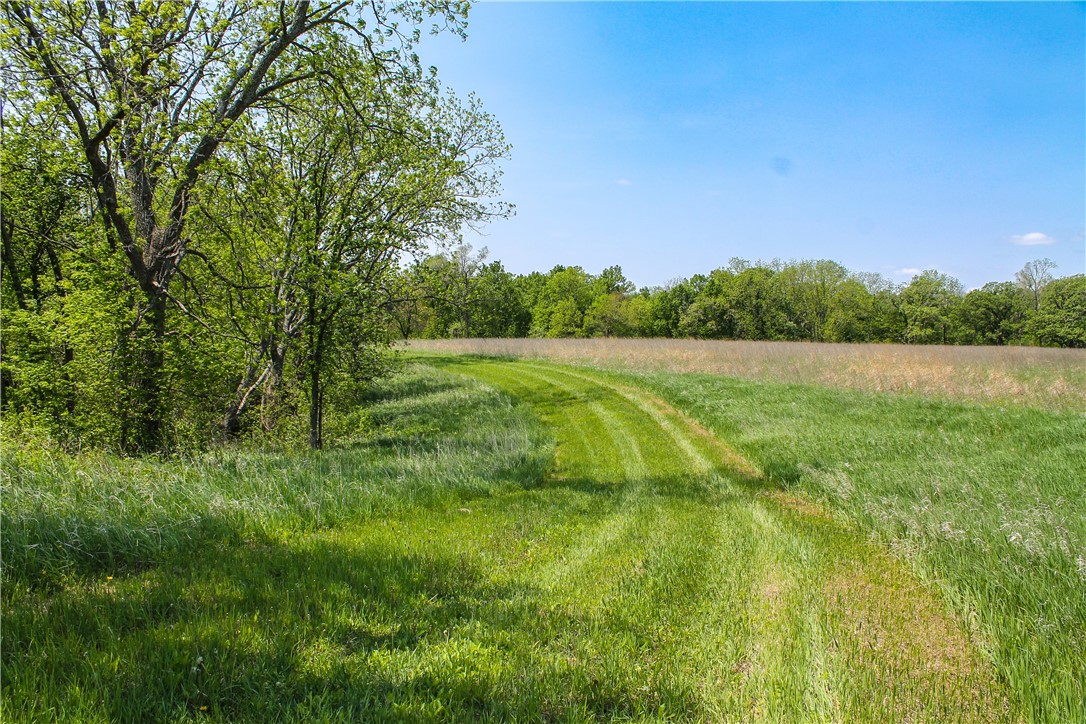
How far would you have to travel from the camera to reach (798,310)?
75125mm

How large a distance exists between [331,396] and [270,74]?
7.49 meters

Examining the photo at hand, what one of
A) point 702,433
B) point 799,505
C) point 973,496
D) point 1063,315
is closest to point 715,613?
point 799,505

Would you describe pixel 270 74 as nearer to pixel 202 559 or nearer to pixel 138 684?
pixel 202 559

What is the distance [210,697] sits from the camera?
267 cm

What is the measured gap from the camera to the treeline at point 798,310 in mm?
59559

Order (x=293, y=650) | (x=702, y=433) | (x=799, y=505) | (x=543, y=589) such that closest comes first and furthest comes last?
(x=293, y=650)
(x=543, y=589)
(x=799, y=505)
(x=702, y=433)

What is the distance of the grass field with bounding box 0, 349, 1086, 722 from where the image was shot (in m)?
2.88

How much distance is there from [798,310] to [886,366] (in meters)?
61.2

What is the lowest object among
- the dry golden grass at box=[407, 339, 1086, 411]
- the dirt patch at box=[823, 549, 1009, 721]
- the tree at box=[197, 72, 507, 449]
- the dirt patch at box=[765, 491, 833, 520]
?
the dirt patch at box=[765, 491, 833, 520]

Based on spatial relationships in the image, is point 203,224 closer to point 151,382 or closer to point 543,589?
point 151,382

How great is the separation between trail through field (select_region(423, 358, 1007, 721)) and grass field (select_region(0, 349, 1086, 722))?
0.02 meters

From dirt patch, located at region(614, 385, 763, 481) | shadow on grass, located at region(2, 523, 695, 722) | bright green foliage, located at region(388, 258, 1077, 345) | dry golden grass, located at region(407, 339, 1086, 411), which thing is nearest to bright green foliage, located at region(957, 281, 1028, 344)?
bright green foliage, located at region(388, 258, 1077, 345)

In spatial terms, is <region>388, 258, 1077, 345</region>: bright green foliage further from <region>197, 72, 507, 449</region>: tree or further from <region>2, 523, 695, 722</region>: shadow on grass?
<region>2, 523, 695, 722</region>: shadow on grass

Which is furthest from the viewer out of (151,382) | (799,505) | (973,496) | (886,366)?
(886,366)
